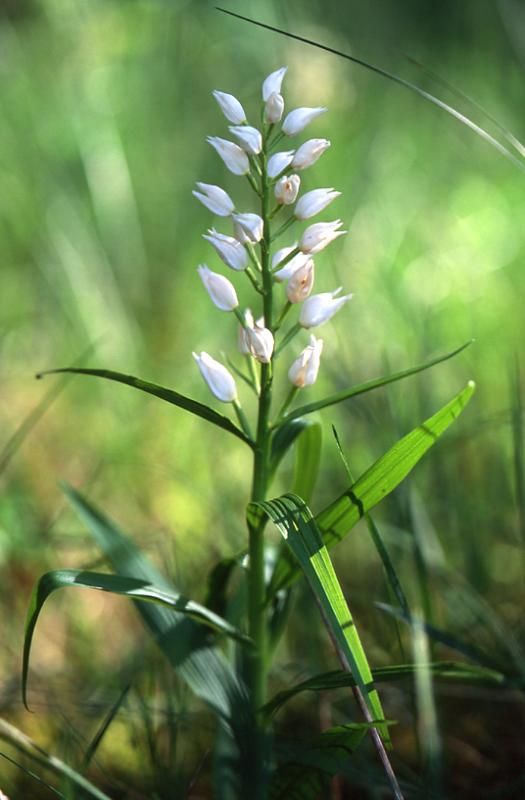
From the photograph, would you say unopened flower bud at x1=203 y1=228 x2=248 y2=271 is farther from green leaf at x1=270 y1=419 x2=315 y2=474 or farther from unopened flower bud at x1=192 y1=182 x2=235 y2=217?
green leaf at x1=270 y1=419 x2=315 y2=474

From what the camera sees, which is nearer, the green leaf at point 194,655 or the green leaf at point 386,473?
the green leaf at point 386,473

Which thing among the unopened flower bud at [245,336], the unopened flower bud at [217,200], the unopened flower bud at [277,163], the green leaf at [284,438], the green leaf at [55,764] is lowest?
the green leaf at [55,764]

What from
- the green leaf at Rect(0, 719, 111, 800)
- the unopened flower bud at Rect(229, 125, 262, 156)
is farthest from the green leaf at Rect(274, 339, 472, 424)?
the green leaf at Rect(0, 719, 111, 800)

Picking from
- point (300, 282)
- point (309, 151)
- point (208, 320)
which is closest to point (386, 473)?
point (300, 282)

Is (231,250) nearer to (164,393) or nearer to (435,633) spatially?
(164,393)

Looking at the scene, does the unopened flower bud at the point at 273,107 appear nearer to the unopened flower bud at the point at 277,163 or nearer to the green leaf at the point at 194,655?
the unopened flower bud at the point at 277,163

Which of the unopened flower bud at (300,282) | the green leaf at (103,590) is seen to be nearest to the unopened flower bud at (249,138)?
the unopened flower bud at (300,282)
